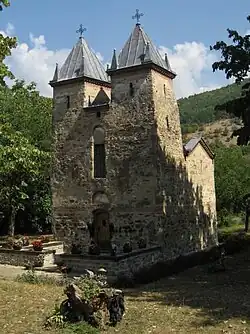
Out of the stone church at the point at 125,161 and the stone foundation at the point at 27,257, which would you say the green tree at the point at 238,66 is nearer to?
the stone church at the point at 125,161

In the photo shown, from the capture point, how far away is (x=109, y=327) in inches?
396

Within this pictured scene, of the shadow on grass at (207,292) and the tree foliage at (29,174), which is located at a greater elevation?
the tree foliage at (29,174)

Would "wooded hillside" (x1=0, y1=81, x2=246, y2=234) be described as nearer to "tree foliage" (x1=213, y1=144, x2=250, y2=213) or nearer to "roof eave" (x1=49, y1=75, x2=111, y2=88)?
"tree foliage" (x1=213, y1=144, x2=250, y2=213)

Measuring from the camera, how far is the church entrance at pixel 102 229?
74.6 ft

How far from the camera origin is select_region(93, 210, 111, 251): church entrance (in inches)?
896

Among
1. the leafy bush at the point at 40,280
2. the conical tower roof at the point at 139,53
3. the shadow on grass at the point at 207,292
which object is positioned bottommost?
the shadow on grass at the point at 207,292

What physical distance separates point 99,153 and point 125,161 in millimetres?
1923

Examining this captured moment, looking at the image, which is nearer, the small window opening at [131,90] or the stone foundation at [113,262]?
the stone foundation at [113,262]

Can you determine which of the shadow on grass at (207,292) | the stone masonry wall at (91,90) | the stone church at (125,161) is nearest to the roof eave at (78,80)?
the stone church at (125,161)

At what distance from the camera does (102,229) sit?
23.0 metres

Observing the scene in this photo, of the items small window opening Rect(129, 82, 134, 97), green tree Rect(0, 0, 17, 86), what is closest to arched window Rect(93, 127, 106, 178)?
small window opening Rect(129, 82, 134, 97)

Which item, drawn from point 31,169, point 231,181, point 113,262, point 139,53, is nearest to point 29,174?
point 31,169

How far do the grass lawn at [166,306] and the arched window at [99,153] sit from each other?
27.5 ft

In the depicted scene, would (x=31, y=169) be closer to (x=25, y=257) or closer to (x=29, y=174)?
(x=25, y=257)
